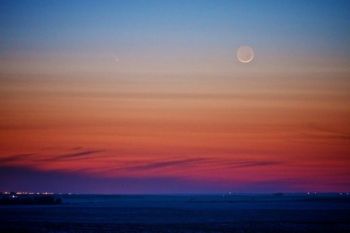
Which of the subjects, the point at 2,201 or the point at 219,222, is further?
the point at 2,201

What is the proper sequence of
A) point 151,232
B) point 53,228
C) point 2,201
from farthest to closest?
1. point 2,201
2. point 53,228
3. point 151,232

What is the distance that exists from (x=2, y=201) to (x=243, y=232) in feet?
272

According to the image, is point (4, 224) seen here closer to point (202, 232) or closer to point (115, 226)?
point (115, 226)

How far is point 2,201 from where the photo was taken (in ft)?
404

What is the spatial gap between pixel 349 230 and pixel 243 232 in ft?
30.7

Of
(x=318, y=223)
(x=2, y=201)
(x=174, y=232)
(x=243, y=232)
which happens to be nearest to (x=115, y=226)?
(x=174, y=232)

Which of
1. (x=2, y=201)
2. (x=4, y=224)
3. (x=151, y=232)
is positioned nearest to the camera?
(x=151, y=232)

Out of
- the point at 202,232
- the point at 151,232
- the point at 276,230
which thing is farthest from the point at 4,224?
the point at 276,230

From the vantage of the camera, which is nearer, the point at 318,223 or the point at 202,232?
the point at 202,232

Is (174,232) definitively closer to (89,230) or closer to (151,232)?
(151,232)

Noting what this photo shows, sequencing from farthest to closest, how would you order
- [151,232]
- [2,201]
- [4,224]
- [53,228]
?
[2,201]
[4,224]
[53,228]
[151,232]

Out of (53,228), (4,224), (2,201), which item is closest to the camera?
(53,228)

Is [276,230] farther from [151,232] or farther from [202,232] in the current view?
[151,232]

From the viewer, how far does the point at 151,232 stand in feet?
166
